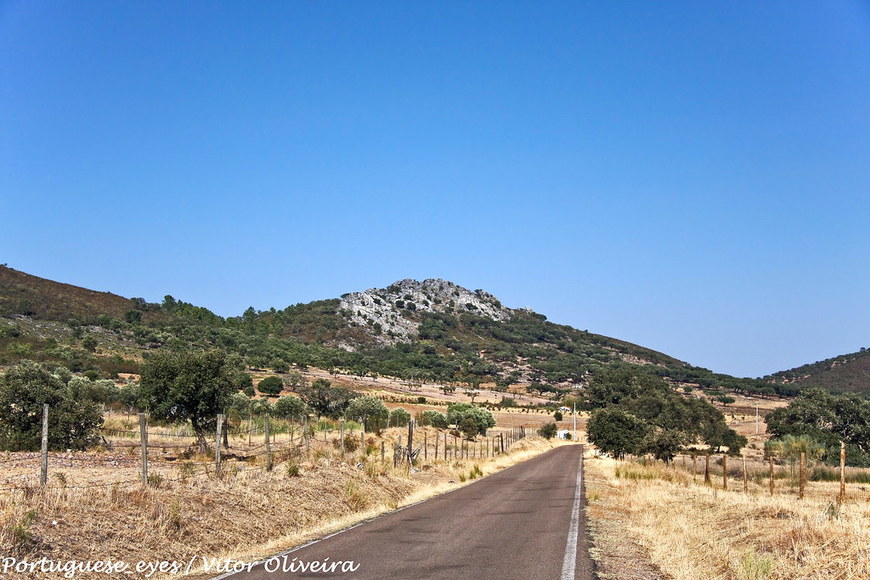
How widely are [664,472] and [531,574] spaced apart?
2691 centimetres

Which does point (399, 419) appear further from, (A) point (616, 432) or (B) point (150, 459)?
(B) point (150, 459)

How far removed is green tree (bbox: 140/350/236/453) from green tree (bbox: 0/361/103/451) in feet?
10.6

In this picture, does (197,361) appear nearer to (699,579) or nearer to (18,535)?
(18,535)

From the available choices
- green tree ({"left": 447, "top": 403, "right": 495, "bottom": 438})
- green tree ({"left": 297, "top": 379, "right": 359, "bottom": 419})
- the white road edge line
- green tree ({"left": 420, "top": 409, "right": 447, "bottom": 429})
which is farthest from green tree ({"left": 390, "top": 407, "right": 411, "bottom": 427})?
the white road edge line

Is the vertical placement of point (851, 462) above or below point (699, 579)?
below

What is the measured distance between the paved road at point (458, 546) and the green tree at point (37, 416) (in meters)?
17.5

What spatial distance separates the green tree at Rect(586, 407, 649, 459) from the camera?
202 ft

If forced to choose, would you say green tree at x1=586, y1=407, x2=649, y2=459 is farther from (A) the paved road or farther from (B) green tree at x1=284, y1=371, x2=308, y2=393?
(A) the paved road

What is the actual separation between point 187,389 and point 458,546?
25.0 m

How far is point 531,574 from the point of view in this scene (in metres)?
10.6

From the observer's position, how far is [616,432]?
6247 cm

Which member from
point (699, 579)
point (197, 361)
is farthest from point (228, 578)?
point (197, 361)

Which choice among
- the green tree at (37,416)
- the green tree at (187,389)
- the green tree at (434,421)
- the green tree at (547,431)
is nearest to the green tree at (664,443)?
the green tree at (187,389)

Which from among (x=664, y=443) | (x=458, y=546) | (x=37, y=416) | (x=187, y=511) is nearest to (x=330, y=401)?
(x=664, y=443)
